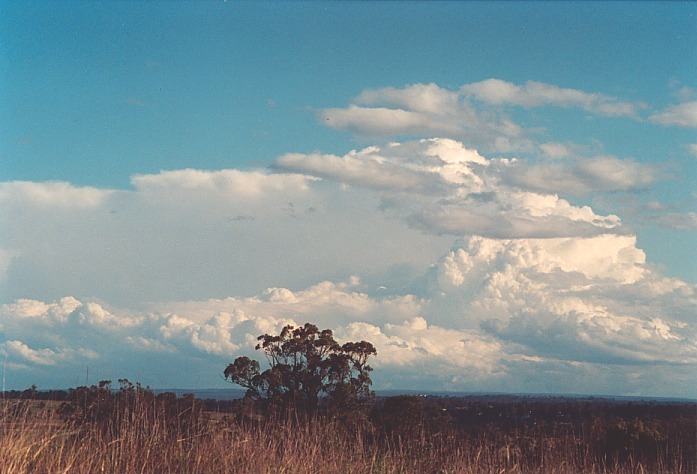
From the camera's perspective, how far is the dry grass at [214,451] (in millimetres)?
10289

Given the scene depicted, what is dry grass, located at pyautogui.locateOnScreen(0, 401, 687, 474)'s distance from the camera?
10.3 meters

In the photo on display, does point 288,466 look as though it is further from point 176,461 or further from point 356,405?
point 356,405

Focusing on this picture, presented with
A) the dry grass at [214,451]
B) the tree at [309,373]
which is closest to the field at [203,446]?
the dry grass at [214,451]

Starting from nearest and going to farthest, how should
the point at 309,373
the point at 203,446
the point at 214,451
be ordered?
the point at 214,451 < the point at 203,446 < the point at 309,373

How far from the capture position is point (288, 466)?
10578 millimetres

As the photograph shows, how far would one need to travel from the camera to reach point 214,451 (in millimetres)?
10836

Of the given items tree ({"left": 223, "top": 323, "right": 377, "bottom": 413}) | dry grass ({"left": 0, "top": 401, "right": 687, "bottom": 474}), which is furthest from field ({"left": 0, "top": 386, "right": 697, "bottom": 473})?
tree ({"left": 223, "top": 323, "right": 377, "bottom": 413})

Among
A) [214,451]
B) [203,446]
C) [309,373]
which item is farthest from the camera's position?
[309,373]

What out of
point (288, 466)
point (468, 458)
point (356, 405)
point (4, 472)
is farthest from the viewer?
point (356, 405)

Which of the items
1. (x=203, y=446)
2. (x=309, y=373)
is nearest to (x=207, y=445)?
(x=203, y=446)

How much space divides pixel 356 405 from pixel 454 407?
10.8 metres

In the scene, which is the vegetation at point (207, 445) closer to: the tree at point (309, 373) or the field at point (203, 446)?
the field at point (203, 446)

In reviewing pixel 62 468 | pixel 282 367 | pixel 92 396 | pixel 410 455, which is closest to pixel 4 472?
pixel 62 468

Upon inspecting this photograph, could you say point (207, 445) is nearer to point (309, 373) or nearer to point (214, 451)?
point (214, 451)
